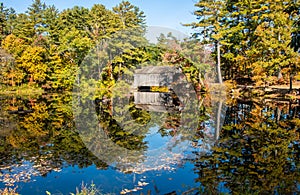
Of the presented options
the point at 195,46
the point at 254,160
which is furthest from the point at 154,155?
the point at 195,46

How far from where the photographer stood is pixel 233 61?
25.7m

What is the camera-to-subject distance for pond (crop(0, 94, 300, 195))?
17.8ft

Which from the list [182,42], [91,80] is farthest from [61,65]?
[182,42]

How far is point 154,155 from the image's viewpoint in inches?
299

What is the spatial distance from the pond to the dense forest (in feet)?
18.0

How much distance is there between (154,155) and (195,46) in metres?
22.2

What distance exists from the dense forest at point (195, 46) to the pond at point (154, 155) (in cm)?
549

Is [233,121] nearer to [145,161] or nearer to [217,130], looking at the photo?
[217,130]

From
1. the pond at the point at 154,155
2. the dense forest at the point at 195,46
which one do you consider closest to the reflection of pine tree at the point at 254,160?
the pond at the point at 154,155

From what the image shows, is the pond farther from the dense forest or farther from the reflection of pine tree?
the dense forest

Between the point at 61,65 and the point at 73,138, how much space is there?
2158 centimetres

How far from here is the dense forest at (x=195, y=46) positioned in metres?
18.6

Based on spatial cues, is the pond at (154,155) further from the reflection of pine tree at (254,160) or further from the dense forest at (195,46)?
the dense forest at (195,46)

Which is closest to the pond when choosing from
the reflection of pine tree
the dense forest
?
the reflection of pine tree
